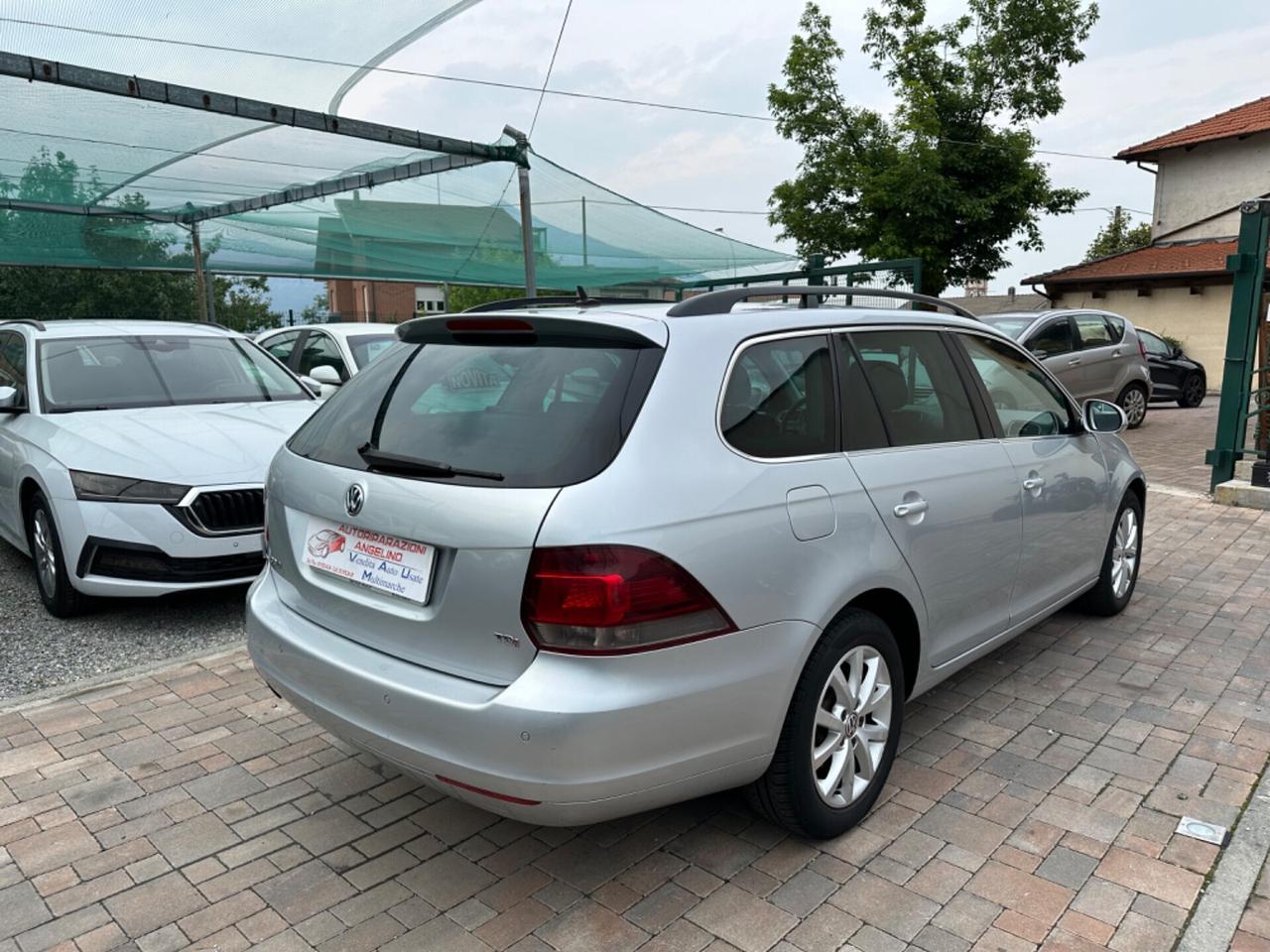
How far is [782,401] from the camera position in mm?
2709

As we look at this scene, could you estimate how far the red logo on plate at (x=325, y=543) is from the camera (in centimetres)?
268

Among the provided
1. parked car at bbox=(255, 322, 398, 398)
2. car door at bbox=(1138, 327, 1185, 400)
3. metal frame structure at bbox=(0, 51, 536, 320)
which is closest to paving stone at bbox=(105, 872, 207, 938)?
parked car at bbox=(255, 322, 398, 398)

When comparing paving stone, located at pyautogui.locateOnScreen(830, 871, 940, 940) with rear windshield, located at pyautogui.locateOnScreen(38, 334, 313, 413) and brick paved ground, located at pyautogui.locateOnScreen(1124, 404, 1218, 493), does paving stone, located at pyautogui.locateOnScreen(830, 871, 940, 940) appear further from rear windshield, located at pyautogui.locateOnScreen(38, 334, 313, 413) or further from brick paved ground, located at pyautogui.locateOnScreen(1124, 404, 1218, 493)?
brick paved ground, located at pyautogui.locateOnScreen(1124, 404, 1218, 493)

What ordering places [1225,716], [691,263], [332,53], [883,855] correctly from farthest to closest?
[691,263] → [332,53] → [1225,716] → [883,855]

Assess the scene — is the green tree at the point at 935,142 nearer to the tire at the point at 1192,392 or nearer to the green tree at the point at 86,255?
the tire at the point at 1192,392

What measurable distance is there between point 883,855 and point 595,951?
3.08 ft

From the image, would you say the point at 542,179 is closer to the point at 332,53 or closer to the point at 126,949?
the point at 332,53

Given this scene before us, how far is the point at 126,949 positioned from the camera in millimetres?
2371

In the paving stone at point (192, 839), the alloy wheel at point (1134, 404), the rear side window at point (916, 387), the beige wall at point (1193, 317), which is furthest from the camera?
the beige wall at point (1193, 317)

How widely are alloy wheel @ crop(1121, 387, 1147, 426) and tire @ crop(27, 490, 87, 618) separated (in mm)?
12736

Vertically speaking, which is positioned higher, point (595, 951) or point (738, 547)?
point (738, 547)

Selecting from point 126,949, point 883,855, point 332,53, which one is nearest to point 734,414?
point 883,855

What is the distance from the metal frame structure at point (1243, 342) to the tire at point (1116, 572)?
3.72 metres

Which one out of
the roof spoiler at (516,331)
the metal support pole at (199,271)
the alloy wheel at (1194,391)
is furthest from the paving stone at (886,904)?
the alloy wheel at (1194,391)
